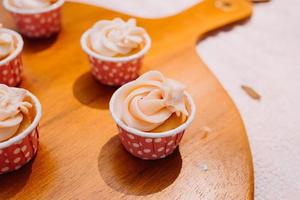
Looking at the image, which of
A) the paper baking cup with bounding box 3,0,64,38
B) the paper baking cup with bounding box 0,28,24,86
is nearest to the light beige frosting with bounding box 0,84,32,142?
the paper baking cup with bounding box 0,28,24,86

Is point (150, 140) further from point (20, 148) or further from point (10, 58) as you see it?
point (10, 58)

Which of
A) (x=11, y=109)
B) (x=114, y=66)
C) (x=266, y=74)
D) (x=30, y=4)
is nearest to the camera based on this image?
(x=11, y=109)

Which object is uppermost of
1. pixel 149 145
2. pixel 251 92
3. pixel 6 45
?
pixel 6 45

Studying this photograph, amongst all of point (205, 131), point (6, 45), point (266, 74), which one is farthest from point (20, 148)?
point (266, 74)

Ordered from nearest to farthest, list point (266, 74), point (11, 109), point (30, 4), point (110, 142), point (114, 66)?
point (11, 109)
point (110, 142)
point (114, 66)
point (30, 4)
point (266, 74)

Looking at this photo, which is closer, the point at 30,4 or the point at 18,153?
the point at 18,153

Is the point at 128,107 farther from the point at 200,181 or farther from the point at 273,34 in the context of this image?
the point at 273,34

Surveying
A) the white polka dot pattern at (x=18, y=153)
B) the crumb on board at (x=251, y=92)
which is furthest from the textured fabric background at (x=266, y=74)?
the white polka dot pattern at (x=18, y=153)

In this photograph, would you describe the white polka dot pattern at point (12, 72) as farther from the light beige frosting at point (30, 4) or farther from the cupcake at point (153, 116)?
the cupcake at point (153, 116)
